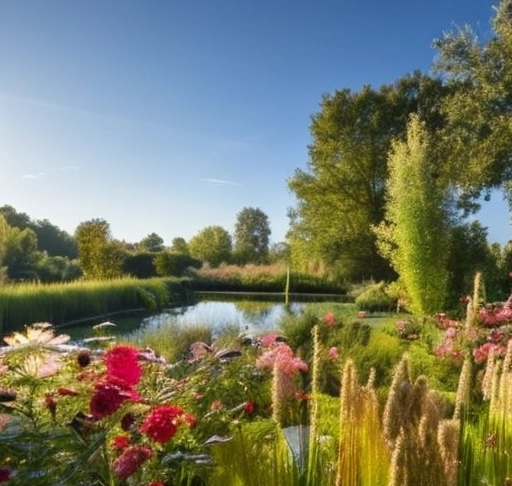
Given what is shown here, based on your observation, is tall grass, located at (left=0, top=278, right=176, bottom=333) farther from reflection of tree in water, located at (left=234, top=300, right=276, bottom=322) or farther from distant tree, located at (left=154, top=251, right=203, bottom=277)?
distant tree, located at (left=154, top=251, right=203, bottom=277)

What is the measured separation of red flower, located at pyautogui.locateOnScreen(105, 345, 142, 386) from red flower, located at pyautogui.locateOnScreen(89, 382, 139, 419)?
0.08 metres

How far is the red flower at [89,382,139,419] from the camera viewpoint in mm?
1617

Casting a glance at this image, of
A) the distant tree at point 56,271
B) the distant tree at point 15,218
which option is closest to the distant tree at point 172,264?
the distant tree at point 56,271

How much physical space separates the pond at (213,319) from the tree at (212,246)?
18.9 m

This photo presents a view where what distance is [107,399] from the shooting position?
164 cm

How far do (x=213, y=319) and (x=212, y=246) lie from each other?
31347mm

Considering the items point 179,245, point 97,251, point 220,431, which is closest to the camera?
point 220,431

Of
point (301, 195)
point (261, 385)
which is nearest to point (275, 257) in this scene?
point (301, 195)

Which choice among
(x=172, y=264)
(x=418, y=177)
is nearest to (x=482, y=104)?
(x=418, y=177)

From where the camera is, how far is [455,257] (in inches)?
752

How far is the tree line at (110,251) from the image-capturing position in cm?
2308

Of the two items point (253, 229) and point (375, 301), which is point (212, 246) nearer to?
point (253, 229)

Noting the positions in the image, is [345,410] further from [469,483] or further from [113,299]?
[113,299]

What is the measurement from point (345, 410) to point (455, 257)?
1892cm
